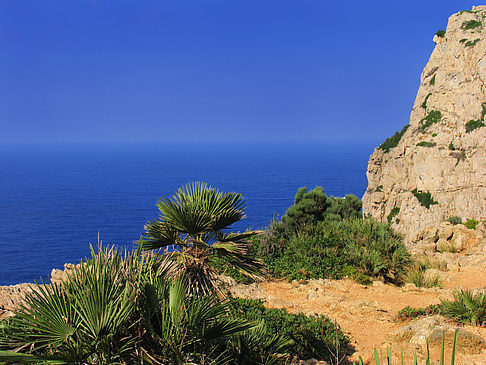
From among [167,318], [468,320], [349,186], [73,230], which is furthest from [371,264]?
[349,186]

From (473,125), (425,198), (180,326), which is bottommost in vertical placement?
(180,326)

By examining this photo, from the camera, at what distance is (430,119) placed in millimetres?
38500

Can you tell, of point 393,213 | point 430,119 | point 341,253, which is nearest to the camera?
point 341,253

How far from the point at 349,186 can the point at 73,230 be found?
9848 cm

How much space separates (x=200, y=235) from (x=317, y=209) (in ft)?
55.2

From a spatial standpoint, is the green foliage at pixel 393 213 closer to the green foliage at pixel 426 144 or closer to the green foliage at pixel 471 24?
the green foliage at pixel 426 144

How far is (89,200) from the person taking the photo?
4904 inches

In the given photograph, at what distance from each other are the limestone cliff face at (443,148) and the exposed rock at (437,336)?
27.9 meters

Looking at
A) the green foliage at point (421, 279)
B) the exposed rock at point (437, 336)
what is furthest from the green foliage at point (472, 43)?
the exposed rock at point (437, 336)

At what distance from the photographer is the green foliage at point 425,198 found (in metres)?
35.9

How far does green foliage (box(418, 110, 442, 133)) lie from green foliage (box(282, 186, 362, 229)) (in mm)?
18543

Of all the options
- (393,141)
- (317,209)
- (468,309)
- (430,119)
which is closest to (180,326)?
(468,309)

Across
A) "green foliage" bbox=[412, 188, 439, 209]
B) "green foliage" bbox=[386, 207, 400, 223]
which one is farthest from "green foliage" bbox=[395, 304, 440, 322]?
"green foliage" bbox=[386, 207, 400, 223]

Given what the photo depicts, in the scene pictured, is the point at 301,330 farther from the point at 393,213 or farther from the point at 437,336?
the point at 393,213
